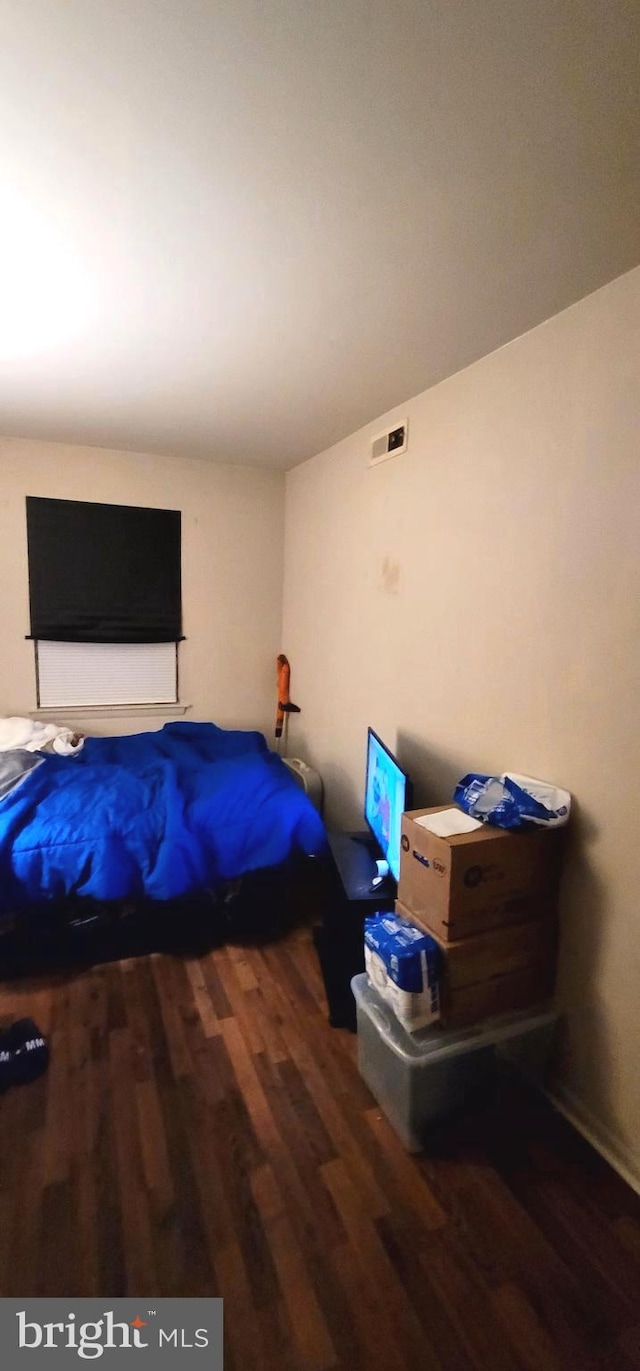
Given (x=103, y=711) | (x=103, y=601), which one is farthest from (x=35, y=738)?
(x=103, y=601)

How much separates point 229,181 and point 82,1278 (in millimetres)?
2353

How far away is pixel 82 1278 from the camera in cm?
124

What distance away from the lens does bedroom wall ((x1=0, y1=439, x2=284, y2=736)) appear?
3256 millimetres

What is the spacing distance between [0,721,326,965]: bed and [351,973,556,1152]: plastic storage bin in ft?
2.75

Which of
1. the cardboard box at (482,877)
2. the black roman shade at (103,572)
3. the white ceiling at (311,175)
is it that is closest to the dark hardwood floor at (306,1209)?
the cardboard box at (482,877)

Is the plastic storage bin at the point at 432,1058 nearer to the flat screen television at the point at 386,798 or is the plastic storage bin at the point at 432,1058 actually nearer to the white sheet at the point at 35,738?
the flat screen television at the point at 386,798

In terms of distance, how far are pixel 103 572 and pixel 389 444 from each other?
1906 mm

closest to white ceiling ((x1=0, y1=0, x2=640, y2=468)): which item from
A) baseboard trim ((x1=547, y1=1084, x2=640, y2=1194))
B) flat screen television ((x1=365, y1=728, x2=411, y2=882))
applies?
flat screen television ((x1=365, y1=728, x2=411, y2=882))

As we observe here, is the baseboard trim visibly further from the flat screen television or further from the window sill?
the window sill

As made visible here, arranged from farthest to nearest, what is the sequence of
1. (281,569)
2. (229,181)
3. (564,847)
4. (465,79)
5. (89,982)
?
(281,569)
(89,982)
(564,847)
(229,181)
(465,79)

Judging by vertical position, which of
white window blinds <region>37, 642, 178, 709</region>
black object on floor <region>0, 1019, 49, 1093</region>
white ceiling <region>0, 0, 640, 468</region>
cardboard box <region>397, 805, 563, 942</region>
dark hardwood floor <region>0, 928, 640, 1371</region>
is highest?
white ceiling <region>0, 0, 640, 468</region>

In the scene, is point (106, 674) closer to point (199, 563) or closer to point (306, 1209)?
point (199, 563)

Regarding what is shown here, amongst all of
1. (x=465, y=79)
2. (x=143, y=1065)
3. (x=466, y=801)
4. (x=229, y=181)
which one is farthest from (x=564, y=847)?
(x=229, y=181)

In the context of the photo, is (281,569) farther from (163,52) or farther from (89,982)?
(163,52)
